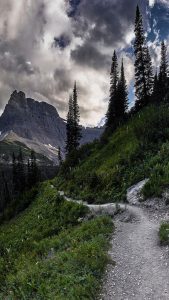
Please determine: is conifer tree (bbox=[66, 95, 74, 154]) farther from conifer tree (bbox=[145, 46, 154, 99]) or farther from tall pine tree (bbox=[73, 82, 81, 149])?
conifer tree (bbox=[145, 46, 154, 99])

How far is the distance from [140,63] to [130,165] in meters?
33.1

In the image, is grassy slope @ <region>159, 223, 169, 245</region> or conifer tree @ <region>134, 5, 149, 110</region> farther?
conifer tree @ <region>134, 5, 149, 110</region>

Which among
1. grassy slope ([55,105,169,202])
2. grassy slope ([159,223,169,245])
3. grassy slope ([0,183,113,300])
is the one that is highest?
grassy slope ([55,105,169,202])

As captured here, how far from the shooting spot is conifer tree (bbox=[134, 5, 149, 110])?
55.9 m

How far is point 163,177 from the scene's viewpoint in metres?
22.0

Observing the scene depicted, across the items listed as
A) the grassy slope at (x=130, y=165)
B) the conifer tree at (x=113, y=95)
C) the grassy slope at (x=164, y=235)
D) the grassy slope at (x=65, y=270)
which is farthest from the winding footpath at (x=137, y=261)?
the conifer tree at (x=113, y=95)

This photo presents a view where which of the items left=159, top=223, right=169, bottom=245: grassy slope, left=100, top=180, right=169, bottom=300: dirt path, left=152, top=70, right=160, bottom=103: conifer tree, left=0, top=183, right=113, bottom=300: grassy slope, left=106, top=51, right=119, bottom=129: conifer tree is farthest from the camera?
left=106, top=51, right=119, bottom=129: conifer tree

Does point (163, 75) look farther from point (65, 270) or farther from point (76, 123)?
point (65, 270)

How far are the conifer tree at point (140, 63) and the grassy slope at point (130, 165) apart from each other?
11642 mm

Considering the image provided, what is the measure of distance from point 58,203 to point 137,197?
1121 cm

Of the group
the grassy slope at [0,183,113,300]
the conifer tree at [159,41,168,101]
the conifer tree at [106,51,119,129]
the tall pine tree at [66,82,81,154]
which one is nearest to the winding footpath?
the grassy slope at [0,183,113,300]

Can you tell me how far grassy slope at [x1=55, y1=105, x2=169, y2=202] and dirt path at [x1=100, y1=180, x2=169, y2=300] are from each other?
529cm

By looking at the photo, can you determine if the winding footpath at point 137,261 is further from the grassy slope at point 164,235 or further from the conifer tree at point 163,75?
the conifer tree at point 163,75

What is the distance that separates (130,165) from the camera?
29.7 meters
